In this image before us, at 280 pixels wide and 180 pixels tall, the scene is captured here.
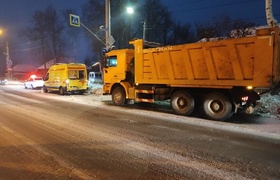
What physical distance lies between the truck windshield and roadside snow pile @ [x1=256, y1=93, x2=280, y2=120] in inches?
532

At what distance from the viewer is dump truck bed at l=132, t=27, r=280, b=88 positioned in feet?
28.3

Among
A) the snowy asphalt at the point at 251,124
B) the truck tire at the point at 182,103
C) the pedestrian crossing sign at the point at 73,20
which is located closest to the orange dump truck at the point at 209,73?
the truck tire at the point at 182,103

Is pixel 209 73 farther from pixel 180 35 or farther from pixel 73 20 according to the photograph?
pixel 180 35

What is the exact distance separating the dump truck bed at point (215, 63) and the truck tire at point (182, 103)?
0.42 metres

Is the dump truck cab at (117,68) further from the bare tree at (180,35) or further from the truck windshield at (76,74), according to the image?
the bare tree at (180,35)

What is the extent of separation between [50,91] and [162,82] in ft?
49.6

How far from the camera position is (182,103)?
1106 cm

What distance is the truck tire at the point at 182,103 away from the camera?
35.2ft

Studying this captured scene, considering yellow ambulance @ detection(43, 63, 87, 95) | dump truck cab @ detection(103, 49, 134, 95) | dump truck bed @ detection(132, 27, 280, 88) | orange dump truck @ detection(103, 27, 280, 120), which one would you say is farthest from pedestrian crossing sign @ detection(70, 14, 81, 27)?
dump truck bed @ detection(132, 27, 280, 88)

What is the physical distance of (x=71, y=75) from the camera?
67.5 ft

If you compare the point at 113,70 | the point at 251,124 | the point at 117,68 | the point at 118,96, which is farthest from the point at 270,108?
the point at 113,70

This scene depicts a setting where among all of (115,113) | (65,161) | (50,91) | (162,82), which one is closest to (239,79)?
(162,82)

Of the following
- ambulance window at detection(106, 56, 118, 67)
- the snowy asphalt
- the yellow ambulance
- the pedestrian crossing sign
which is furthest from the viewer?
the yellow ambulance

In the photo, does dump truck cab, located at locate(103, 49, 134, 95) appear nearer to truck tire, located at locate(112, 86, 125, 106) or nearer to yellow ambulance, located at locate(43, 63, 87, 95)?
truck tire, located at locate(112, 86, 125, 106)
